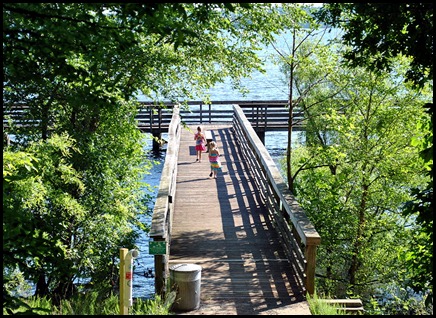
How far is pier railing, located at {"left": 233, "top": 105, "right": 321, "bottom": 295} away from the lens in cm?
908

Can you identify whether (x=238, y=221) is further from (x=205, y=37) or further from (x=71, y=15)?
(x=71, y=15)

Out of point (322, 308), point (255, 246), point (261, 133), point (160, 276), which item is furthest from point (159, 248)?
point (261, 133)

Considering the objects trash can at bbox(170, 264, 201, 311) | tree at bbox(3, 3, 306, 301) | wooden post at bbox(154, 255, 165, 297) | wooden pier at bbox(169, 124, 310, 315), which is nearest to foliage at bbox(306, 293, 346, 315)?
wooden pier at bbox(169, 124, 310, 315)

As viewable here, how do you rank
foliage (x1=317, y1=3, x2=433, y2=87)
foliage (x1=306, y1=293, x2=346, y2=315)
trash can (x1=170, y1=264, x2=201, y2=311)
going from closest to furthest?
foliage (x1=317, y1=3, x2=433, y2=87)
foliage (x1=306, y1=293, x2=346, y2=315)
trash can (x1=170, y1=264, x2=201, y2=311)

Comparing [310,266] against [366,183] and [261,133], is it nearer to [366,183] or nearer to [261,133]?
[366,183]

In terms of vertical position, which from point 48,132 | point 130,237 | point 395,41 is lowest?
point 130,237

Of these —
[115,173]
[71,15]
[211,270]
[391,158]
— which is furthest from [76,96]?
[391,158]

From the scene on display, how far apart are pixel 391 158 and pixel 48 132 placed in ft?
23.5

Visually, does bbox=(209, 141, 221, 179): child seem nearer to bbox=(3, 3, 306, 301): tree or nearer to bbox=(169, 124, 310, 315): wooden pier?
bbox=(169, 124, 310, 315): wooden pier

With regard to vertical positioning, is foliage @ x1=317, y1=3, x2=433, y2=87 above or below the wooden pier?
above

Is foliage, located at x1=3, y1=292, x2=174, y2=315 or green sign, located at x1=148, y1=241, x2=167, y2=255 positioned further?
green sign, located at x1=148, y1=241, x2=167, y2=255

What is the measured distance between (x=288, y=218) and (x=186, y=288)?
425 cm

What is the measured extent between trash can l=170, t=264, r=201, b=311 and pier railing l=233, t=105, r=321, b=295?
1.52 meters

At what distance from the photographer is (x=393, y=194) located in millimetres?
15422
